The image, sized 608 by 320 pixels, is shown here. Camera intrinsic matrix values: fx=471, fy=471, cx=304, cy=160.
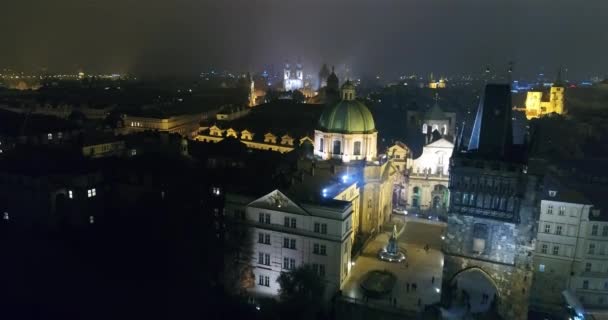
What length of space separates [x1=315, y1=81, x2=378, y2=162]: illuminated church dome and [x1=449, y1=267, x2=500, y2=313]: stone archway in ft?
58.5

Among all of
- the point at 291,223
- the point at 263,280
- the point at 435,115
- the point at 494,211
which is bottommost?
the point at 263,280

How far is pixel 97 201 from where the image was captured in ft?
172

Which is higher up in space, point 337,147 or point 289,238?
point 337,147

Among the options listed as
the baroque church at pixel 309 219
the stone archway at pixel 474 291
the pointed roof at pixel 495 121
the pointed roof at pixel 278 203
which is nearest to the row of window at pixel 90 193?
the baroque church at pixel 309 219

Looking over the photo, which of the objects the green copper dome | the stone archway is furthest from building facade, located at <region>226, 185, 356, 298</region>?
the green copper dome

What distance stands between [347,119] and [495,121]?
18.6 m

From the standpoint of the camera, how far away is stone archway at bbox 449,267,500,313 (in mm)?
39156

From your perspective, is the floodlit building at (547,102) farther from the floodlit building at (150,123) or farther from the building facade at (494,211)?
the building facade at (494,211)

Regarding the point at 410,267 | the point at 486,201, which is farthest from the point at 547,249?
the point at 410,267

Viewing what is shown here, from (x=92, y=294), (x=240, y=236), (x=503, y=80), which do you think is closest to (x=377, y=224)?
(x=240, y=236)

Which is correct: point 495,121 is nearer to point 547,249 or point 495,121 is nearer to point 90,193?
point 547,249

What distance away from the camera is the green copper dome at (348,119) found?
53438 mm

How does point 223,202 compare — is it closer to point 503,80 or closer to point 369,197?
point 369,197

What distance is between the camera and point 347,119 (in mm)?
53469
